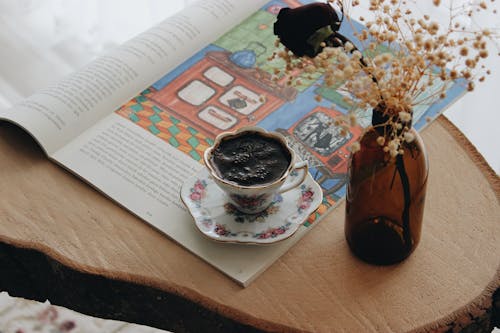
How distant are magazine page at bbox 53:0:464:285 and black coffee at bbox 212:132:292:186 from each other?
0.08 meters

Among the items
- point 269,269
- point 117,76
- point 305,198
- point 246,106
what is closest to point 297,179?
point 305,198

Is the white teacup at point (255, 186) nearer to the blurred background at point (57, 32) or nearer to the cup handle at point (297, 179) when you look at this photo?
the cup handle at point (297, 179)

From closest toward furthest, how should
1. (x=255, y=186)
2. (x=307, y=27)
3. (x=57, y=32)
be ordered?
(x=307, y=27)
(x=255, y=186)
(x=57, y=32)

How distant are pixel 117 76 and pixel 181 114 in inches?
5.5

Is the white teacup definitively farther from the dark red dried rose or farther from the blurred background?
the blurred background

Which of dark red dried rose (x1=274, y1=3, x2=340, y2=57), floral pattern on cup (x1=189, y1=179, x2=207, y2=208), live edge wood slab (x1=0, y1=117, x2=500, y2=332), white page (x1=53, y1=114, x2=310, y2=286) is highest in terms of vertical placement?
dark red dried rose (x1=274, y1=3, x2=340, y2=57)

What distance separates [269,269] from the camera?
988mm

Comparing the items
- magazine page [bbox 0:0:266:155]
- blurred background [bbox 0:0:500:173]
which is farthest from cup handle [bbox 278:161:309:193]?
blurred background [bbox 0:0:500:173]

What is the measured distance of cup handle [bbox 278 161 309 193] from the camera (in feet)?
3.34

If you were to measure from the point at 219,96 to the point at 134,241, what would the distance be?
34 centimetres

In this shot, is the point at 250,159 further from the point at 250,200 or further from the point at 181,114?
the point at 181,114

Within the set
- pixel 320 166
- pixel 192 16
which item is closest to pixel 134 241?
pixel 320 166

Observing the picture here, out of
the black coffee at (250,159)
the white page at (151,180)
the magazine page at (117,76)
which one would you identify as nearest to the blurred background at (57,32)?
the magazine page at (117,76)

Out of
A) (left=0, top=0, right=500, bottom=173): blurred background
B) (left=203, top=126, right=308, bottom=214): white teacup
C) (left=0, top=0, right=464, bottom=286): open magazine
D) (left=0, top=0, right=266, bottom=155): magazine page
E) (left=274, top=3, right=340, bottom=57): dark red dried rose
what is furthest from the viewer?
(left=0, top=0, right=500, bottom=173): blurred background
